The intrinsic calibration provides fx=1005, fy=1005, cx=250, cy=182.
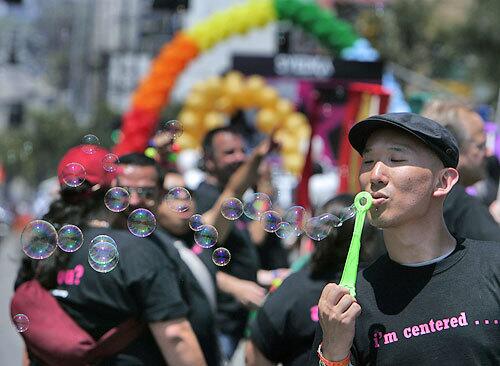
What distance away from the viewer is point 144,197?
390cm

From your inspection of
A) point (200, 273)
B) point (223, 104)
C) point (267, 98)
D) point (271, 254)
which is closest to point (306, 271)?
point (200, 273)

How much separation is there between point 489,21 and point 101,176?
2961 cm

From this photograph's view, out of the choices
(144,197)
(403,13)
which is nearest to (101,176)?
(144,197)

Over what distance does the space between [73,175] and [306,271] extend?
3.06 feet

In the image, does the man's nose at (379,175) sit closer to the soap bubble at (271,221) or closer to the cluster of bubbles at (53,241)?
the soap bubble at (271,221)

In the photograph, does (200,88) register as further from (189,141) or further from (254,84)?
(189,141)

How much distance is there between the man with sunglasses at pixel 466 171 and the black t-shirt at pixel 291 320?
0.53m

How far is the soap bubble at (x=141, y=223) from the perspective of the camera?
3576 millimetres

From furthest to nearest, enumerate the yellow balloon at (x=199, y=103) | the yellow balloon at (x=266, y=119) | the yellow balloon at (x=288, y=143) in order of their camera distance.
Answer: the yellow balloon at (x=199, y=103)
the yellow balloon at (x=266, y=119)
the yellow balloon at (x=288, y=143)

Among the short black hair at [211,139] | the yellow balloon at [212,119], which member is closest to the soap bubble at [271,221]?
the short black hair at [211,139]

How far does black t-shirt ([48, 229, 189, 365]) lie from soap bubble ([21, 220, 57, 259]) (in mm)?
145

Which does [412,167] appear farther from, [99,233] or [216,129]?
[216,129]

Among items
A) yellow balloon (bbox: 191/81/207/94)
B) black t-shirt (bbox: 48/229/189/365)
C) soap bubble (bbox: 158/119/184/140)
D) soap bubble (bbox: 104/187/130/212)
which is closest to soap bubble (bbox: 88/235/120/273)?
black t-shirt (bbox: 48/229/189/365)

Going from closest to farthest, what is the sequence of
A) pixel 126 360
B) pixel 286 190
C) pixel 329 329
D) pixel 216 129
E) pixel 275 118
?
pixel 329 329, pixel 126 360, pixel 216 129, pixel 286 190, pixel 275 118
